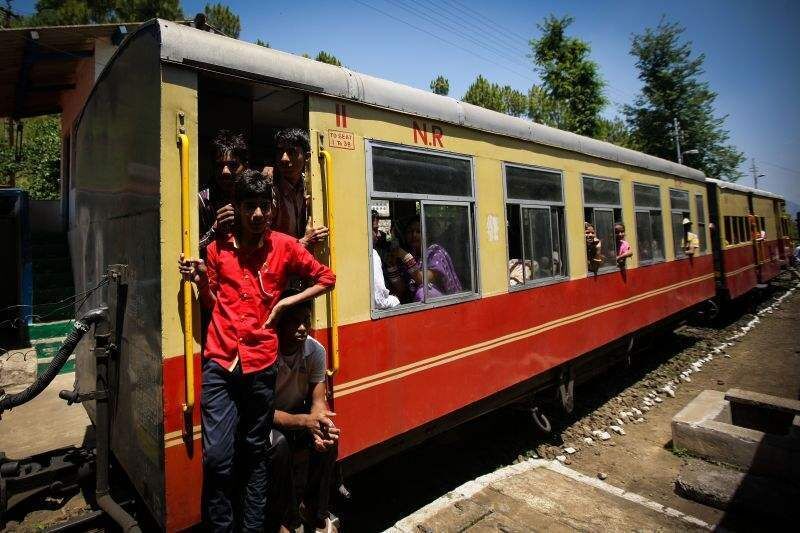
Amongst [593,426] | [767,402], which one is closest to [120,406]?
[593,426]

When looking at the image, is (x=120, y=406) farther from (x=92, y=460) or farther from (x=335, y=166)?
(x=335, y=166)

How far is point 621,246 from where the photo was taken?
6.57 m

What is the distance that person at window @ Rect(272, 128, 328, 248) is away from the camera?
283 cm

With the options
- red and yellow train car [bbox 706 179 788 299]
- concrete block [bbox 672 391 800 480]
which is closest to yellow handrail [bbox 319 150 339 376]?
concrete block [bbox 672 391 800 480]

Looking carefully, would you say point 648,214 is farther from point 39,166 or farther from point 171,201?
point 39,166

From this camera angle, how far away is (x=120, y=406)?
119 inches

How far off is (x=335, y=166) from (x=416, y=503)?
3266mm

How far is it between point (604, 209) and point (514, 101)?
23029 millimetres

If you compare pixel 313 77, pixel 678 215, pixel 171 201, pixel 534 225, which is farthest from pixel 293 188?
pixel 678 215

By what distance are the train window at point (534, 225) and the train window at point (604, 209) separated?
32.4 inches

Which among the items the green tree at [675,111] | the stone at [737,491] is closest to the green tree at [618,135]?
the green tree at [675,111]

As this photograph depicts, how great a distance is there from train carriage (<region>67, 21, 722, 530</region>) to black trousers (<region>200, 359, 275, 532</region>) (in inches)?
4.7

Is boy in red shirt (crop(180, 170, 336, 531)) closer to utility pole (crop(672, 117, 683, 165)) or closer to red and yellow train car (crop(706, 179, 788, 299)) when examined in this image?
red and yellow train car (crop(706, 179, 788, 299))

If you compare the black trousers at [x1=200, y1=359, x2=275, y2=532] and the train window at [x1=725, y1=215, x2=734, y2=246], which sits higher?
the train window at [x1=725, y1=215, x2=734, y2=246]
